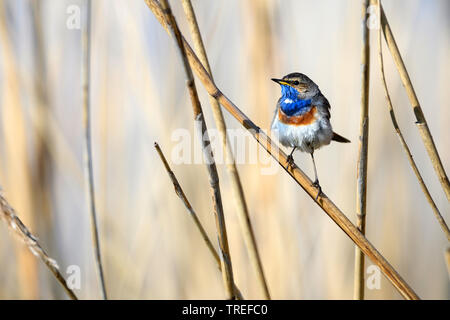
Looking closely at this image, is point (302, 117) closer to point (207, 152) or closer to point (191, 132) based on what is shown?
point (191, 132)

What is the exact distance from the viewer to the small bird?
2111 millimetres

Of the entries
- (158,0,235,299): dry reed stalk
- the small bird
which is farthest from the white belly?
(158,0,235,299): dry reed stalk

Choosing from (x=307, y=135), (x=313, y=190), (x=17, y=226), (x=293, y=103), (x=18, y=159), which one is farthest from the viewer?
(x=18, y=159)

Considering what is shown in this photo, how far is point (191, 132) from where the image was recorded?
2475mm

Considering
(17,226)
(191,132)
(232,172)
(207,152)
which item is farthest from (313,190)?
(191,132)

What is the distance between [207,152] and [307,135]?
3.22 feet

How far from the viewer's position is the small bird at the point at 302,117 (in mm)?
2111

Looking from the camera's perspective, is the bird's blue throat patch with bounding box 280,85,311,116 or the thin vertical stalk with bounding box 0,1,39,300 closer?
the bird's blue throat patch with bounding box 280,85,311,116

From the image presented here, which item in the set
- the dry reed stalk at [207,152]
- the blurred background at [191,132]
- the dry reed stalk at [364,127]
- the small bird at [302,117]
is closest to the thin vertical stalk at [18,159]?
the blurred background at [191,132]

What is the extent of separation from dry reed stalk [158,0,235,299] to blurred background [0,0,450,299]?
1.04 metres

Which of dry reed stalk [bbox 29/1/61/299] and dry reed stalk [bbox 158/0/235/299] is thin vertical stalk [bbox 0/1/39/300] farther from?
dry reed stalk [bbox 158/0/235/299]

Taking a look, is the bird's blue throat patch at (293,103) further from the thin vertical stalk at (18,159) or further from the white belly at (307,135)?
the thin vertical stalk at (18,159)

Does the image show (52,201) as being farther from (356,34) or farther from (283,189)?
(356,34)
